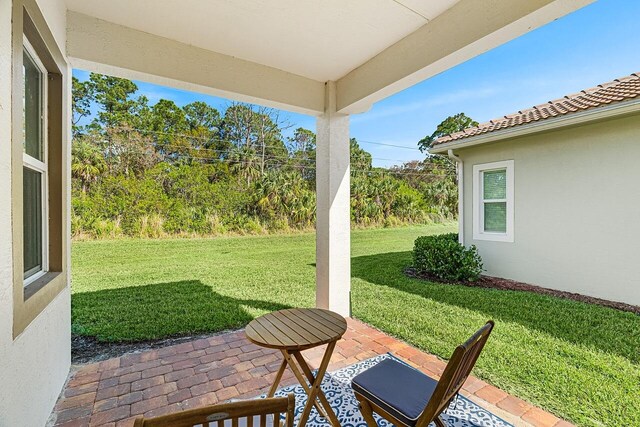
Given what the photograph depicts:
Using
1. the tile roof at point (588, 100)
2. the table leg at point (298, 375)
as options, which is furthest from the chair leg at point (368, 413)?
the tile roof at point (588, 100)

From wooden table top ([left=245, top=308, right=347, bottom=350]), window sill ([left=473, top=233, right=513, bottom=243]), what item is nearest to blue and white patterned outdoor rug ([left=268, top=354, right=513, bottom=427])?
wooden table top ([left=245, top=308, right=347, bottom=350])

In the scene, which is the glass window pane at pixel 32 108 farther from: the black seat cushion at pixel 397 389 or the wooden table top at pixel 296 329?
the black seat cushion at pixel 397 389

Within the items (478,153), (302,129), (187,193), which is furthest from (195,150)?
(478,153)

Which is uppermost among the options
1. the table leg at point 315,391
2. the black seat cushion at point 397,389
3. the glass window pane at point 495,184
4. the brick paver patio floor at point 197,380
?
the glass window pane at point 495,184

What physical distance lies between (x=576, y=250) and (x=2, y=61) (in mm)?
6773

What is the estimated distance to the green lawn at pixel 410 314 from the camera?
257 centimetres

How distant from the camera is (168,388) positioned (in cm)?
262

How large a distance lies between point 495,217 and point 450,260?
1.29 meters

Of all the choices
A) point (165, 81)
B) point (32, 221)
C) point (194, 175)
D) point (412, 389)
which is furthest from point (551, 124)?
point (194, 175)

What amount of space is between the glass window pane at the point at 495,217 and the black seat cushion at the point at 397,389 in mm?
5052

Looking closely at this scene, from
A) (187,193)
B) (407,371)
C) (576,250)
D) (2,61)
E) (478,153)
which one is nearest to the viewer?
(2,61)

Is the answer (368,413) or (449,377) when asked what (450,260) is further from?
(449,377)

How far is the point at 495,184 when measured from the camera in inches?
242

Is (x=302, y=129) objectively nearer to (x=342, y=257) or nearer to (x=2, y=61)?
(x=342, y=257)
